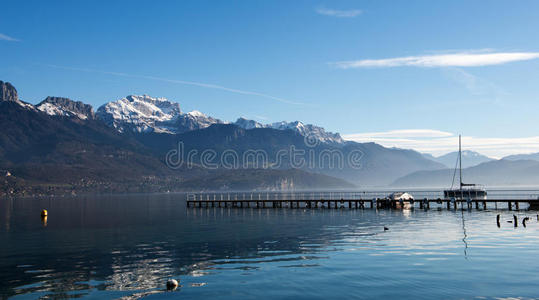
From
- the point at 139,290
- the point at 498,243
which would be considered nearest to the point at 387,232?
the point at 498,243

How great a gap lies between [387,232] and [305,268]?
29202 millimetres

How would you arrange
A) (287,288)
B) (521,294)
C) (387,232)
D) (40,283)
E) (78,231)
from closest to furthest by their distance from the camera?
(521,294), (287,288), (40,283), (387,232), (78,231)

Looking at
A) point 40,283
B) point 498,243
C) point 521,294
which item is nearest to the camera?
point 521,294

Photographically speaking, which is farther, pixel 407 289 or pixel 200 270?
pixel 200 270

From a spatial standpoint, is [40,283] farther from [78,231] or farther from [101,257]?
[78,231]

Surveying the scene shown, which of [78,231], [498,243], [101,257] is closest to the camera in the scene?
[101,257]

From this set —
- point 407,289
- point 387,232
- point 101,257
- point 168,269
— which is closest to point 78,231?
point 101,257

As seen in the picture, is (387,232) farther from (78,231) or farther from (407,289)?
(78,231)

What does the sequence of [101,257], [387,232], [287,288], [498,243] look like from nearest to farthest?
1. [287,288]
2. [101,257]
3. [498,243]
4. [387,232]

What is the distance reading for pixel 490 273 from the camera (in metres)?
35.8

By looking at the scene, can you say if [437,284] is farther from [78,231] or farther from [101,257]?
[78,231]

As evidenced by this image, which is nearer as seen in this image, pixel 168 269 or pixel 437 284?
pixel 437 284

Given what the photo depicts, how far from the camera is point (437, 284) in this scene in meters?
32.4

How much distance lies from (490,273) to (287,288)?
15.5 metres
